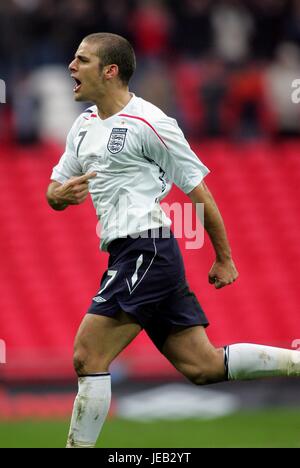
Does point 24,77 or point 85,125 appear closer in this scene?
point 85,125

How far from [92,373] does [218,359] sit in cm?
75

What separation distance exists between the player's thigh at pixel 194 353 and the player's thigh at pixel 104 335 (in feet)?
1.04

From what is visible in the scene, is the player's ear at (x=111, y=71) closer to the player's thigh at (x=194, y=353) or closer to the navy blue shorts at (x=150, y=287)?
the navy blue shorts at (x=150, y=287)

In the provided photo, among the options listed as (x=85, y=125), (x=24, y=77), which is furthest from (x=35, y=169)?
(x=85, y=125)

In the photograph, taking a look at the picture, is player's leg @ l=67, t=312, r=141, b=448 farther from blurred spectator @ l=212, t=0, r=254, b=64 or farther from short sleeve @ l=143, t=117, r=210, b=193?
blurred spectator @ l=212, t=0, r=254, b=64

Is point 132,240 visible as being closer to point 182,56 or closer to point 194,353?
point 194,353

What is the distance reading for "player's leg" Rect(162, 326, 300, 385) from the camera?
704 cm

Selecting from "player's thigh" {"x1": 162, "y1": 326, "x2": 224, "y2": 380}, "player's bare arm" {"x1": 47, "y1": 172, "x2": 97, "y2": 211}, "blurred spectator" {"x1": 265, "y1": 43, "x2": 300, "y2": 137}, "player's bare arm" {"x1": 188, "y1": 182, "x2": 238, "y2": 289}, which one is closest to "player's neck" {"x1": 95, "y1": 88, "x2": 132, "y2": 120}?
"player's bare arm" {"x1": 47, "y1": 172, "x2": 97, "y2": 211}

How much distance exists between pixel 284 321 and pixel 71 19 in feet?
13.5

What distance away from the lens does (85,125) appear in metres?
7.13

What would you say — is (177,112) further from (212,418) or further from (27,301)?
(212,418)

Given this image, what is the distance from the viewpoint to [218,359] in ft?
23.2
